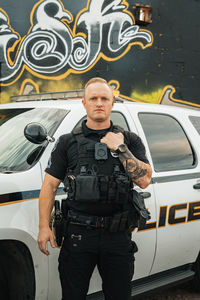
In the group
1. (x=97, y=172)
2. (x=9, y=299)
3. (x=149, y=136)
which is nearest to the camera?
(x=97, y=172)

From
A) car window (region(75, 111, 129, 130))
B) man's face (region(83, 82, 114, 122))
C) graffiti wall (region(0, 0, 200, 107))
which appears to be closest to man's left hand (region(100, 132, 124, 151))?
man's face (region(83, 82, 114, 122))

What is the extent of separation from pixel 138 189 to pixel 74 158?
0.84 metres

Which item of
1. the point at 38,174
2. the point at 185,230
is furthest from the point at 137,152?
the point at 185,230

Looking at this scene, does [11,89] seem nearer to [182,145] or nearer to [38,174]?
[182,145]

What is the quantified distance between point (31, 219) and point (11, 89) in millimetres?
5890

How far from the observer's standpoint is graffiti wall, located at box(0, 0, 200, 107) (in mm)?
7742

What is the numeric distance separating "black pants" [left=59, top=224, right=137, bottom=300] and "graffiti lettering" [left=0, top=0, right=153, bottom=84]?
Answer: 6162mm

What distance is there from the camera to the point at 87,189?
210cm

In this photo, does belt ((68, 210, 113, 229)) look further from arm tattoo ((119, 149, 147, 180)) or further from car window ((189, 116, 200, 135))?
car window ((189, 116, 200, 135))

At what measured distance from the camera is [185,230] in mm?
3244

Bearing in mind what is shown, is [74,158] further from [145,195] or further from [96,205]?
[145,195]

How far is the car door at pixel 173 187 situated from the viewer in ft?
10.1

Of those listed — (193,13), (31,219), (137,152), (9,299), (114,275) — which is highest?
(193,13)

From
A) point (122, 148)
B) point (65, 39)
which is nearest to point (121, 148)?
point (122, 148)
